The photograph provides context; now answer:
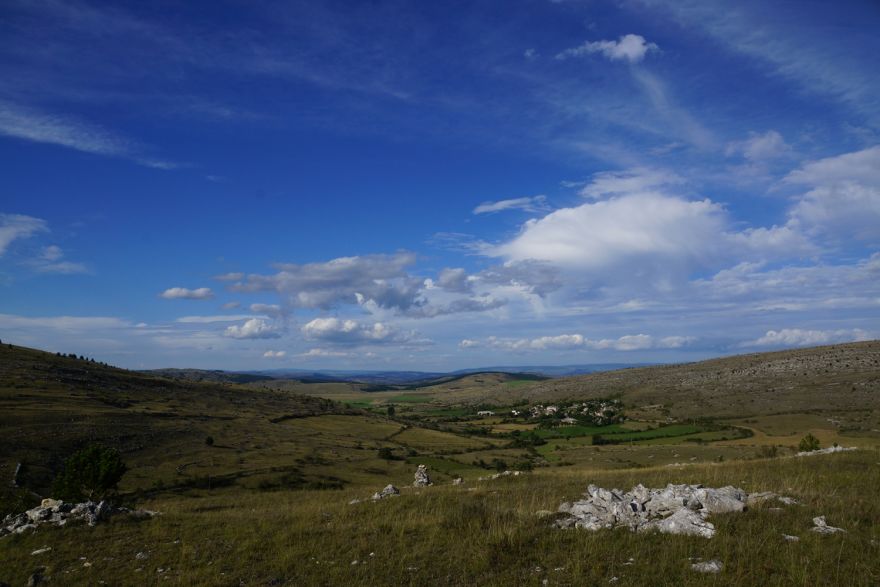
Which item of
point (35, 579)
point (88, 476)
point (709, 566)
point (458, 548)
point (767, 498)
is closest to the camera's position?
point (709, 566)

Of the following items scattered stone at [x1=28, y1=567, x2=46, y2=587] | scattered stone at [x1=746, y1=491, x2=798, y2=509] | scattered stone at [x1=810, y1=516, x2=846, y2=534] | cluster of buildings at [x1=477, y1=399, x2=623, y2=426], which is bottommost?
cluster of buildings at [x1=477, y1=399, x2=623, y2=426]

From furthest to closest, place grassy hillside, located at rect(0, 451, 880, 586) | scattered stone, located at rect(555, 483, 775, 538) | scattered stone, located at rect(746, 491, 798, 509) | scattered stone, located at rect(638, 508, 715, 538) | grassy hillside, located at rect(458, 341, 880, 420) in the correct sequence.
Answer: grassy hillside, located at rect(458, 341, 880, 420), scattered stone, located at rect(746, 491, 798, 509), scattered stone, located at rect(555, 483, 775, 538), scattered stone, located at rect(638, 508, 715, 538), grassy hillside, located at rect(0, 451, 880, 586)

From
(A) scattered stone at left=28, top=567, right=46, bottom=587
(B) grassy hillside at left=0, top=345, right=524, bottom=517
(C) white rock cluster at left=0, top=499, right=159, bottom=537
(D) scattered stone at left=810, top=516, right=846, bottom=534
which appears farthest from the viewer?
(B) grassy hillside at left=0, top=345, right=524, bottom=517

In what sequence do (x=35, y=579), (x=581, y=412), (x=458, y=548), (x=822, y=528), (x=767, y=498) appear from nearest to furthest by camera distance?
(x=822, y=528) → (x=458, y=548) → (x=35, y=579) → (x=767, y=498) → (x=581, y=412)

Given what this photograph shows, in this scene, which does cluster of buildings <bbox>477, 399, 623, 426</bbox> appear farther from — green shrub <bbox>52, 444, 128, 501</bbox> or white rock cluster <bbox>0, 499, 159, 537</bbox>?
white rock cluster <bbox>0, 499, 159, 537</bbox>

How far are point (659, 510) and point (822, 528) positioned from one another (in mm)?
3395

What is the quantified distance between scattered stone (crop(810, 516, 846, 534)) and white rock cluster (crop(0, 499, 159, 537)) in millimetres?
20860

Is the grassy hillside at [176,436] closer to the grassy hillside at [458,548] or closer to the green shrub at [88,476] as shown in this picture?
the green shrub at [88,476]

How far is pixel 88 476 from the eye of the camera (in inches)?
1077

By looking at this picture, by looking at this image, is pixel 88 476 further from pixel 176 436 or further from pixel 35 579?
pixel 176 436

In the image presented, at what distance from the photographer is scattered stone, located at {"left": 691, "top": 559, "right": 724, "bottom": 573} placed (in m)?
8.83

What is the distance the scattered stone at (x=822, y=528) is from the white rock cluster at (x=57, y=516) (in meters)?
20.9

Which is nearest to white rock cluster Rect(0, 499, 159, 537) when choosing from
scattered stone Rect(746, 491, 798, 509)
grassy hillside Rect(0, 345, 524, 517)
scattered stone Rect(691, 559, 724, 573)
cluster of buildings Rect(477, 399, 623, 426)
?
grassy hillside Rect(0, 345, 524, 517)

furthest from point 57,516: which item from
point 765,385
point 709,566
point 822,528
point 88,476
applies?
point 765,385
